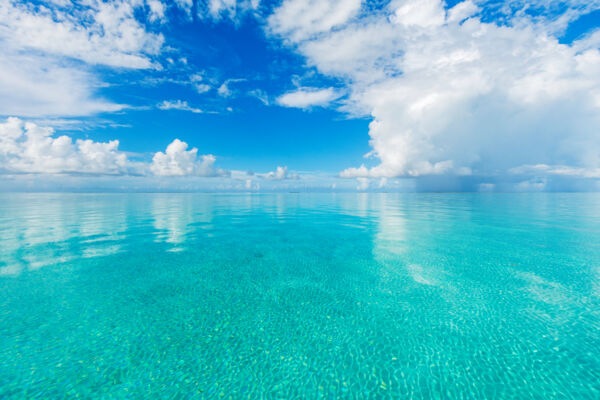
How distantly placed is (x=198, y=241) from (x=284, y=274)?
31.3 ft

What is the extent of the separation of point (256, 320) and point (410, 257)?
9.98 metres

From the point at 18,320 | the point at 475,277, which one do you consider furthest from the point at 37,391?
the point at 475,277

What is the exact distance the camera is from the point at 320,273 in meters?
11.4

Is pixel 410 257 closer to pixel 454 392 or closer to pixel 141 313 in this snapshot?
pixel 454 392

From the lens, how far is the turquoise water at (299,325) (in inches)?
201

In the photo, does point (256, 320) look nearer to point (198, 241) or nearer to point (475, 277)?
point (475, 277)

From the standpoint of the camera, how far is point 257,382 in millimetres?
5168

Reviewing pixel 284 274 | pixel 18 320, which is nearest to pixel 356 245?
pixel 284 274

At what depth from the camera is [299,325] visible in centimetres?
719

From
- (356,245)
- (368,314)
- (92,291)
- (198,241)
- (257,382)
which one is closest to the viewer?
(257,382)

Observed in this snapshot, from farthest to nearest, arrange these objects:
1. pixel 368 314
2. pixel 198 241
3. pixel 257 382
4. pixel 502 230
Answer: pixel 502 230
pixel 198 241
pixel 368 314
pixel 257 382

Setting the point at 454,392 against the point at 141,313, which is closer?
the point at 454,392

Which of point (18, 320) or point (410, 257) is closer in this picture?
point (18, 320)

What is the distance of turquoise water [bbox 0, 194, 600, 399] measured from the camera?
201 inches
